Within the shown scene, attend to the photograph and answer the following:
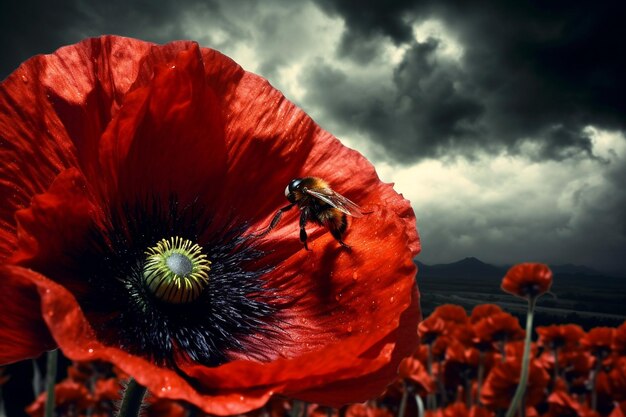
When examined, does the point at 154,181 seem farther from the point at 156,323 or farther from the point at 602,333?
the point at 602,333

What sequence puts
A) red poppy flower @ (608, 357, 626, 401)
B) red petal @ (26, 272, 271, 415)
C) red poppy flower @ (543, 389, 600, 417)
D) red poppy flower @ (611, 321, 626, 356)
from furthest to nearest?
red poppy flower @ (611, 321, 626, 356), red poppy flower @ (608, 357, 626, 401), red poppy flower @ (543, 389, 600, 417), red petal @ (26, 272, 271, 415)

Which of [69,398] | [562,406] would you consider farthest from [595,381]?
[69,398]

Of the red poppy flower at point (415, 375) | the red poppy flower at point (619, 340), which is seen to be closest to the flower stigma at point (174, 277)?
the red poppy flower at point (415, 375)

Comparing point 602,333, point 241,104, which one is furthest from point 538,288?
point 241,104

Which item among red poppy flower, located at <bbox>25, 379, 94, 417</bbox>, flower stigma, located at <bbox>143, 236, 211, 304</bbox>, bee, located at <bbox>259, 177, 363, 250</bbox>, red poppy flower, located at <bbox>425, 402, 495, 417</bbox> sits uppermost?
bee, located at <bbox>259, 177, 363, 250</bbox>

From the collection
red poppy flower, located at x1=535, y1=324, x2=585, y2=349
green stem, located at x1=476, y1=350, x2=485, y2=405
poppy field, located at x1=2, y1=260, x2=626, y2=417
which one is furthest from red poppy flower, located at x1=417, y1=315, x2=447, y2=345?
red poppy flower, located at x1=535, y1=324, x2=585, y2=349

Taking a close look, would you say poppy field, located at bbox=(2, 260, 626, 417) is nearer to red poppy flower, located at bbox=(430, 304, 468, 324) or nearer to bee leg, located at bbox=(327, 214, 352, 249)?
red poppy flower, located at bbox=(430, 304, 468, 324)

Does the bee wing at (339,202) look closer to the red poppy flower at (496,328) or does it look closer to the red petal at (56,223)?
the red petal at (56,223)
